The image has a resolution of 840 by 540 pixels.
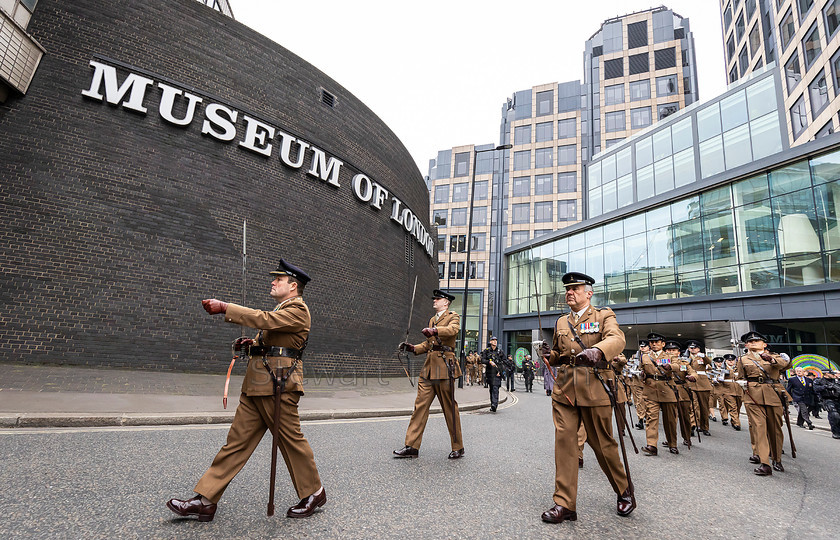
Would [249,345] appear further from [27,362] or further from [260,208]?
[260,208]

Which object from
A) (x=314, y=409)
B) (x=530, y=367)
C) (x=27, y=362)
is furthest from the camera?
(x=530, y=367)

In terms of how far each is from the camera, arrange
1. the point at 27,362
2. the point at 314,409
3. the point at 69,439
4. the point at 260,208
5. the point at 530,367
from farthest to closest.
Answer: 1. the point at 530,367
2. the point at 260,208
3. the point at 27,362
4. the point at 314,409
5. the point at 69,439

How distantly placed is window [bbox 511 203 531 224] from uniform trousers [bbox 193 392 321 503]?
51.7 m

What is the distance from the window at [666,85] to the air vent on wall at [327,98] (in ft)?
152

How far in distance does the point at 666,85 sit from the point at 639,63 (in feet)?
14.2

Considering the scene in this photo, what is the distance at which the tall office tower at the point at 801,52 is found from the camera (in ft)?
79.8

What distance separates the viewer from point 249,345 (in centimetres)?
372

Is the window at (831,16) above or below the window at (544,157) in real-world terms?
below

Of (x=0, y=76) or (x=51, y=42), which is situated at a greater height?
(x=51, y=42)

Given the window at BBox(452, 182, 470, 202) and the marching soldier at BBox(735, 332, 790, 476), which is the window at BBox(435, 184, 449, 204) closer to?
the window at BBox(452, 182, 470, 202)

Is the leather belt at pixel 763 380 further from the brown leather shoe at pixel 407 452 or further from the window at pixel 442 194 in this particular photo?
the window at pixel 442 194

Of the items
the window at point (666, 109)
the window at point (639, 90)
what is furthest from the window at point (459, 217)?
the window at point (666, 109)

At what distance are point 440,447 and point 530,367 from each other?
1816 centimetres

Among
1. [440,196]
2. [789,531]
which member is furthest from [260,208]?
[440,196]
